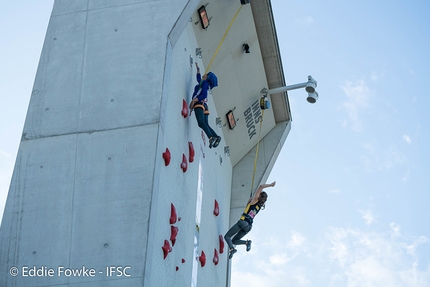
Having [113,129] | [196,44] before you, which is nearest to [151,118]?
[113,129]

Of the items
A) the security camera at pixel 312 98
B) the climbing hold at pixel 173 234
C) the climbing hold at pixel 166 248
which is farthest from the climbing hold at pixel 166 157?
the security camera at pixel 312 98

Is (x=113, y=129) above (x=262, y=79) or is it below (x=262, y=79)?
below

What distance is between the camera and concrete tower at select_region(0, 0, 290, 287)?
7273mm

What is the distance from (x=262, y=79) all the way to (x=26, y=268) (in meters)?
6.28

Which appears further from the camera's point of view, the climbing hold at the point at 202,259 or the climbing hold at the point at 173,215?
the climbing hold at the point at 202,259

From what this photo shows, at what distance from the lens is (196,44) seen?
10.1m

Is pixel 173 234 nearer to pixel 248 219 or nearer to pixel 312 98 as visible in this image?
pixel 248 219

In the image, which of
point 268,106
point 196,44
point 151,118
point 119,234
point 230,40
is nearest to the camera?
point 119,234

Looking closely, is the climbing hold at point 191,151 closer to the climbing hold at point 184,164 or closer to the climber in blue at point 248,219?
the climbing hold at point 184,164

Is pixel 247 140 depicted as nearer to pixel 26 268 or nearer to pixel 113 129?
pixel 113 129

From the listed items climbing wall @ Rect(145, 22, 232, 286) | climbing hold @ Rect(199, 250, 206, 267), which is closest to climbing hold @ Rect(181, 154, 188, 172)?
climbing wall @ Rect(145, 22, 232, 286)

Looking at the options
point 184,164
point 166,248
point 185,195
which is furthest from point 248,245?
point 166,248

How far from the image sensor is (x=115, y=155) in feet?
25.3

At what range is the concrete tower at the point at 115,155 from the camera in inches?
286
